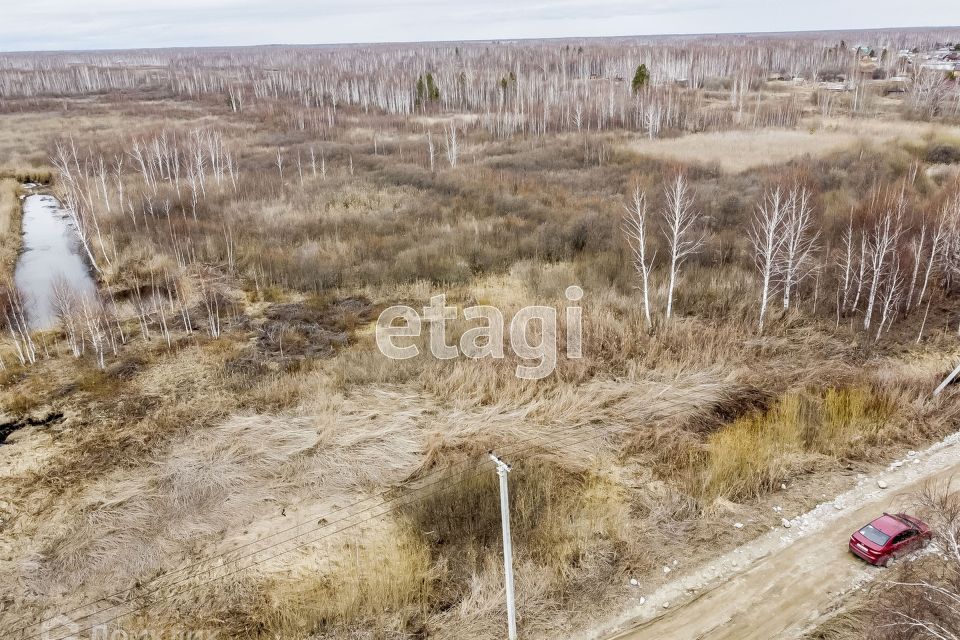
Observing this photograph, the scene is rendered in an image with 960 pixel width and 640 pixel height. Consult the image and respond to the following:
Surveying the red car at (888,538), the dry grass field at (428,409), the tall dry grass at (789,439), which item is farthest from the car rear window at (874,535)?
the tall dry grass at (789,439)

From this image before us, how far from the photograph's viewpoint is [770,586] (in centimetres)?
996

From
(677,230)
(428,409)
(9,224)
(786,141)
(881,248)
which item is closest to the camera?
(428,409)

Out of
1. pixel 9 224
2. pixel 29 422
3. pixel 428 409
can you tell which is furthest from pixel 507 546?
pixel 9 224

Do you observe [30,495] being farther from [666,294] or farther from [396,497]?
[666,294]

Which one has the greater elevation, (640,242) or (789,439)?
(640,242)

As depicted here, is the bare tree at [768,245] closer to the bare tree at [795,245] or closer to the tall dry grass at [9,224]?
the bare tree at [795,245]

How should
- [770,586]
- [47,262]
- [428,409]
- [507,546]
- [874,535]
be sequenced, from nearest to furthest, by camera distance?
[507,546] → [770,586] → [874,535] → [428,409] → [47,262]

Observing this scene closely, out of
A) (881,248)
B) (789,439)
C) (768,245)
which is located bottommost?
(789,439)

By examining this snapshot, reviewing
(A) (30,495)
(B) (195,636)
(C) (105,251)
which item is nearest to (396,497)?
(B) (195,636)

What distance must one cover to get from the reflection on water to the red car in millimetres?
23962

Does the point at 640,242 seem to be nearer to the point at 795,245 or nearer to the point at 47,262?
the point at 795,245

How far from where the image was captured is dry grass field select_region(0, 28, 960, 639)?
10.2 m

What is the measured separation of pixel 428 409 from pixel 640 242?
8.98 metres

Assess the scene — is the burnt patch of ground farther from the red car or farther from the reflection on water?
the red car
